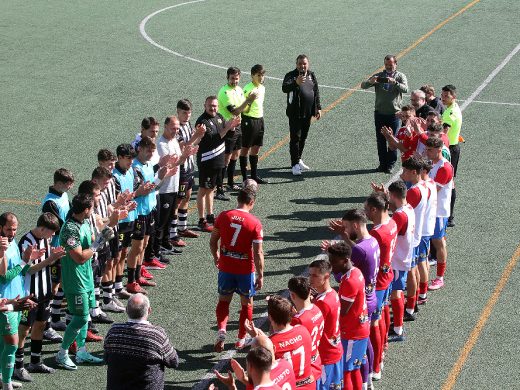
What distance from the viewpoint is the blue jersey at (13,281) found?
10.8 metres

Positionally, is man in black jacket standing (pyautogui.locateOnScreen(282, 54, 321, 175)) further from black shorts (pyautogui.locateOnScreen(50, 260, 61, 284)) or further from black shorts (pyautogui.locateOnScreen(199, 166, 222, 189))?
black shorts (pyautogui.locateOnScreen(50, 260, 61, 284))

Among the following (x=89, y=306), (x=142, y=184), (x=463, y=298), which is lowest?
(x=463, y=298)

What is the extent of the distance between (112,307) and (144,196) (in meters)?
1.67

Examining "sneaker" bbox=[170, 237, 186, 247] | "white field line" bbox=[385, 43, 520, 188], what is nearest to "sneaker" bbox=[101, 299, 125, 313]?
"sneaker" bbox=[170, 237, 186, 247]

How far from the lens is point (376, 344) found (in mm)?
11742

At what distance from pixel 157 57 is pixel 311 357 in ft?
58.6

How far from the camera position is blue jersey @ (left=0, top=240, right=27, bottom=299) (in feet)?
35.5

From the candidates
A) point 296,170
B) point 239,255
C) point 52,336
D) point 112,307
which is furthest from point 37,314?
point 296,170

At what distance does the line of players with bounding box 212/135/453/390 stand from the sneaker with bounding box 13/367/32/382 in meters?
2.39

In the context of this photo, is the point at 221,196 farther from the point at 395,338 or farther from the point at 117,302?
the point at 395,338

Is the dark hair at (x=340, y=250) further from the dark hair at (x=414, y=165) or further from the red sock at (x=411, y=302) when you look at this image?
the red sock at (x=411, y=302)

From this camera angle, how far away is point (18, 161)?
61.7ft

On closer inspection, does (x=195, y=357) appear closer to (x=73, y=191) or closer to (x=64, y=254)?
(x=64, y=254)

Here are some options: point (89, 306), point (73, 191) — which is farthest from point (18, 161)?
point (89, 306)
